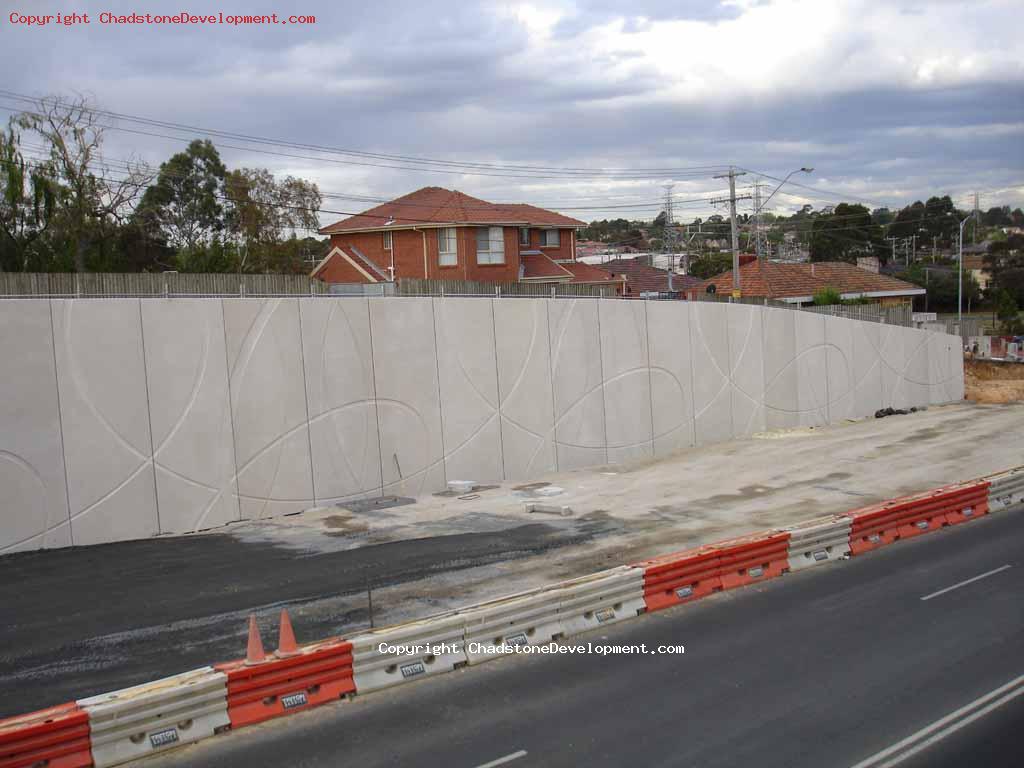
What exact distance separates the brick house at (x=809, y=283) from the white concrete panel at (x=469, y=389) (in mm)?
34200

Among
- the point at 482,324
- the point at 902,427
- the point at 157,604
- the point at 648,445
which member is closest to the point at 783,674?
the point at 157,604

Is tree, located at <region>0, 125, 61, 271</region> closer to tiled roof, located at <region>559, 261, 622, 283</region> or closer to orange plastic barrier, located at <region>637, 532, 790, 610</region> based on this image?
tiled roof, located at <region>559, 261, 622, 283</region>

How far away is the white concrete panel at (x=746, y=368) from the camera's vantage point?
114 ft

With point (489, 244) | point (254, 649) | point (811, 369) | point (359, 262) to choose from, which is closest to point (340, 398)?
point (254, 649)

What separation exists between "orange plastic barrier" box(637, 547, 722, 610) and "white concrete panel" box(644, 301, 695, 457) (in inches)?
658

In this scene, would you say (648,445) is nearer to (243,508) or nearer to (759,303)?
(759,303)

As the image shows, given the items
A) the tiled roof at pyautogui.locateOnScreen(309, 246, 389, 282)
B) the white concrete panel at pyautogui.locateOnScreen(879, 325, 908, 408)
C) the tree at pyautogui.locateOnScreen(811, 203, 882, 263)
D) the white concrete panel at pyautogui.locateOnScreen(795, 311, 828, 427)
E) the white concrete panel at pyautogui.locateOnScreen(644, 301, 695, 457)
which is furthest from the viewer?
the tree at pyautogui.locateOnScreen(811, 203, 882, 263)

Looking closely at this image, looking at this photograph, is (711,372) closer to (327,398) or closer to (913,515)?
(913,515)

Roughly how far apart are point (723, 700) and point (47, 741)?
7.20 metres

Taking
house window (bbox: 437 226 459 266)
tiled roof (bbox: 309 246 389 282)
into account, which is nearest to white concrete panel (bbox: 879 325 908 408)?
house window (bbox: 437 226 459 266)

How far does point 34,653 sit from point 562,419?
18.5 meters

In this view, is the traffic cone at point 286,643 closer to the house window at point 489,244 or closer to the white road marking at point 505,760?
the white road marking at point 505,760

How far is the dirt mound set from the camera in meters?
48.4

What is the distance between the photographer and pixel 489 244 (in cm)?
4597
